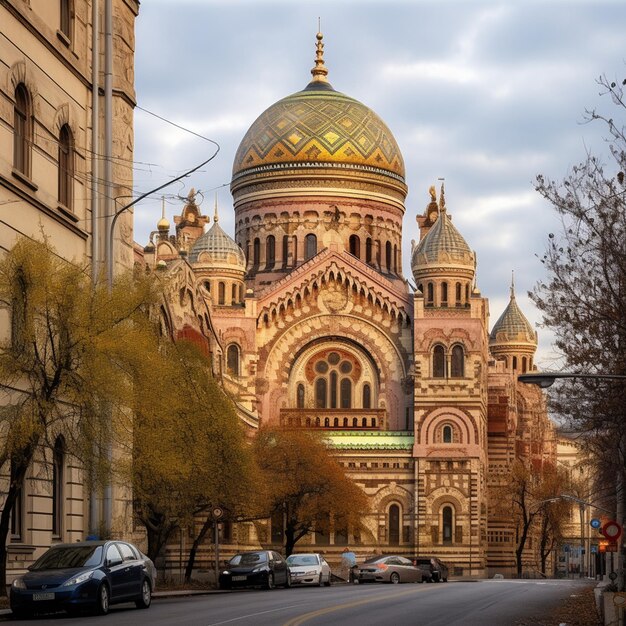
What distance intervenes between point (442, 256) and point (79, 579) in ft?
213

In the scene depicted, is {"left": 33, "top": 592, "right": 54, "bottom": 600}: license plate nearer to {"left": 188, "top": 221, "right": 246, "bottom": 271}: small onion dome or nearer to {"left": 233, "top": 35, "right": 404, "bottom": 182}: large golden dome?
{"left": 188, "top": 221, "right": 246, "bottom": 271}: small onion dome

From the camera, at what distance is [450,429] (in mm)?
89000

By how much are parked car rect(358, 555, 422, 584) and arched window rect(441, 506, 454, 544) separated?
24.2 metres

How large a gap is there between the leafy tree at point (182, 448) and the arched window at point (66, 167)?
3885 mm

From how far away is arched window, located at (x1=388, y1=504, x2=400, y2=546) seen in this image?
290ft

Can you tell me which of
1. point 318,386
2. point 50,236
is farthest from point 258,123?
point 50,236

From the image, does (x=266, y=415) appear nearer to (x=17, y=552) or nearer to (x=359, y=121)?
(x=359, y=121)

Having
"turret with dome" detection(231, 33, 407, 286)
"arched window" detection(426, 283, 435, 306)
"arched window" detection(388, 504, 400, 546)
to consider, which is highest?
"turret with dome" detection(231, 33, 407, 286)

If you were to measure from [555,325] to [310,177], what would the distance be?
6611 centimetres

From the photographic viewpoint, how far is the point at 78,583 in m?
27.7

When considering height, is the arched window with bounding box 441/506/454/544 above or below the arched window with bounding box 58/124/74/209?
below

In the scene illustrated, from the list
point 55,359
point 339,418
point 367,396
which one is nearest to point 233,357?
point 339,418

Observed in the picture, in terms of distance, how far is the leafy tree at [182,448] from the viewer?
35875 mm

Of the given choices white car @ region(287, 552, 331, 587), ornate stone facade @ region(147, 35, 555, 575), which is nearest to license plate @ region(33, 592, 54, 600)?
white car @ region(287, 552, 331, 587)
